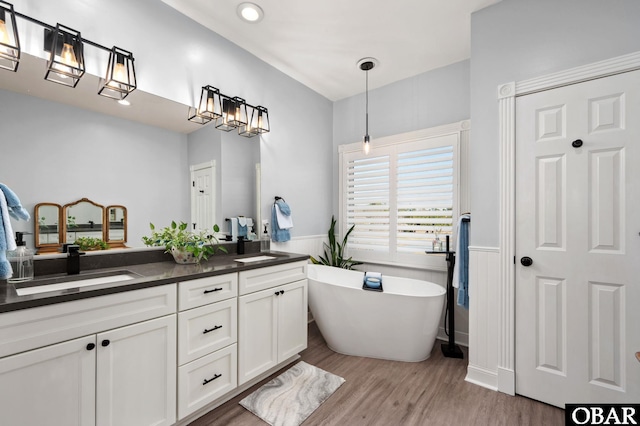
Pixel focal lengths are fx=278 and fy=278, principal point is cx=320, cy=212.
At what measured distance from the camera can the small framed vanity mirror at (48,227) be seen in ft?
5.04

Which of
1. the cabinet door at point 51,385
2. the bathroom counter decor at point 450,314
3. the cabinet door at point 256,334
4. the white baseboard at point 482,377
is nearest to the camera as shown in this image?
the cabinet door at point 51,385

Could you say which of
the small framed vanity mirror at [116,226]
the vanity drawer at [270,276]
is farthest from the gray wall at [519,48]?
the small framed vanity mirror at [116,226]

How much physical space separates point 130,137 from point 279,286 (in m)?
1.48

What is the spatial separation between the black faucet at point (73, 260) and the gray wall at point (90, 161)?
19 centimetres

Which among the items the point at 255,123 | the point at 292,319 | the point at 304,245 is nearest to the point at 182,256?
the point at 292,319

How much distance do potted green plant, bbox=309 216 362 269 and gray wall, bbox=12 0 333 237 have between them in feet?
0.61

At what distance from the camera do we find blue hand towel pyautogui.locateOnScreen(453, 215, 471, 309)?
235cm

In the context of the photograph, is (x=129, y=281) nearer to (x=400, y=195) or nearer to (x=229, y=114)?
(x=229, y=114)

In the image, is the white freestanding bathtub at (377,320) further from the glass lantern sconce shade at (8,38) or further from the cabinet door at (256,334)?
the glass lantern sconce shade at (8,38)

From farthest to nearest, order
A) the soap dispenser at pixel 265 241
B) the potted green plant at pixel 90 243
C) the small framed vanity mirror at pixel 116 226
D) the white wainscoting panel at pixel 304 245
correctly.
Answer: the white wainscoting panel at pixel 304 245
the soap dispenser at pixel 265 241
the small framed vanity mirror at pixel 116 226
the potted green plant at pixel 90 243

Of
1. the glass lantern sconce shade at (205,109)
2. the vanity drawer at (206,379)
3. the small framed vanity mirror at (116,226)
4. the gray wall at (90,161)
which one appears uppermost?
the glass lantern sconce shade at (205,109)

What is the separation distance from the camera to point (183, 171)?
6.94 feet

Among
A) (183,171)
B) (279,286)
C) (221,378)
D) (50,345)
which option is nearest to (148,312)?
(50,345)

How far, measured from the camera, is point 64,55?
1.56 m
